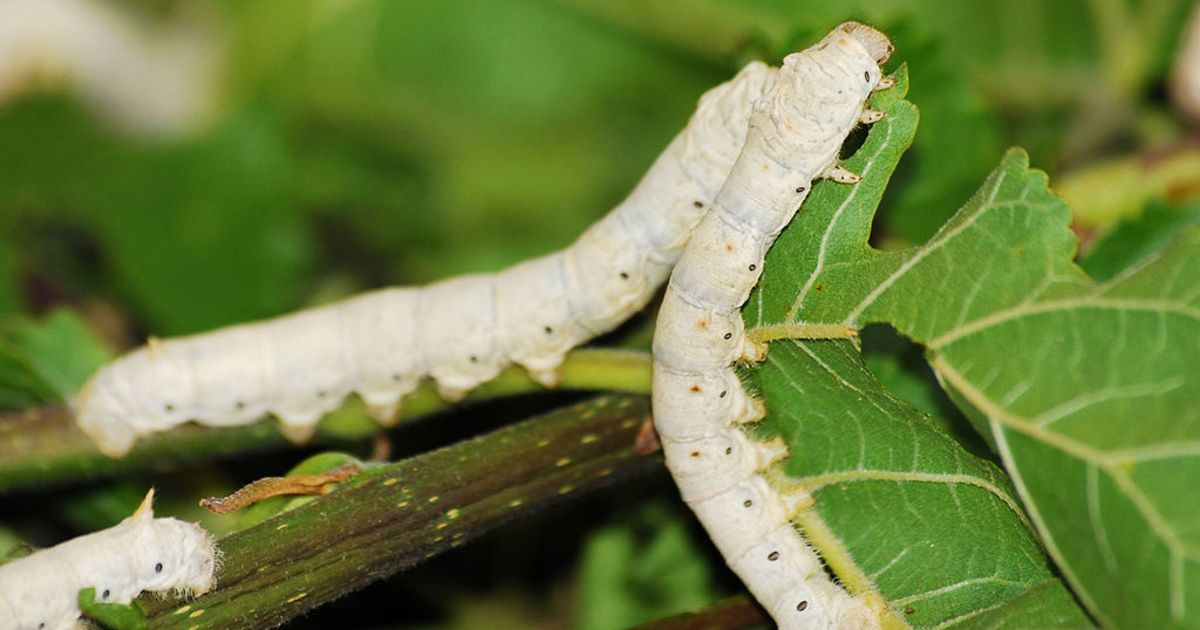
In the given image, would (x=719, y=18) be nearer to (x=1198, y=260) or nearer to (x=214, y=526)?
(x=214, y=526)

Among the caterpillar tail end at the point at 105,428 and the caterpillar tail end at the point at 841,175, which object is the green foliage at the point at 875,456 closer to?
the caterpillar tail end at the point at 841,175

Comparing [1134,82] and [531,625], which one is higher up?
[1134,82]

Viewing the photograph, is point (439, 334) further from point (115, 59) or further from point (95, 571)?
point (115, 59)

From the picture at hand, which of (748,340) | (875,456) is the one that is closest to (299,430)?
(748,340)

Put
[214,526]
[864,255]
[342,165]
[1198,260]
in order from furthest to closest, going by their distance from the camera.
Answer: [342,165], [214,526], [864,255], [1198,260]

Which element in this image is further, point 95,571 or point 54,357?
point 54,357

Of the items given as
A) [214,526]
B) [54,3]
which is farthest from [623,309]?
[54,3]
